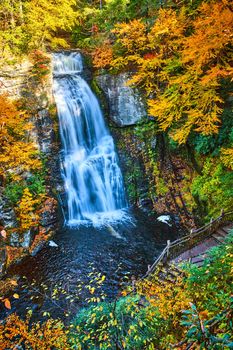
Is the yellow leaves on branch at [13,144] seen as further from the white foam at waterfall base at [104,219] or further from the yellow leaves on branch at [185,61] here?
the yellow leaves on branch at [185,61]

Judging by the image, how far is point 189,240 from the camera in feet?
32.4

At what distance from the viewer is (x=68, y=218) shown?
1467 cm

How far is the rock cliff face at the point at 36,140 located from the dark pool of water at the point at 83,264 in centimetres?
76

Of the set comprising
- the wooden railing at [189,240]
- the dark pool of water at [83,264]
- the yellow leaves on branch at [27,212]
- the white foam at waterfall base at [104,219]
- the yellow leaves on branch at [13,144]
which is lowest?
the dark pool of water at [83,264]

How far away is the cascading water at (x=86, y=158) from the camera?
15.2 meters

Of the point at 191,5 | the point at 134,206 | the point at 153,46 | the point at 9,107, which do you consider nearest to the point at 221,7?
the point at 191,5

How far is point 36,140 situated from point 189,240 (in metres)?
10.1

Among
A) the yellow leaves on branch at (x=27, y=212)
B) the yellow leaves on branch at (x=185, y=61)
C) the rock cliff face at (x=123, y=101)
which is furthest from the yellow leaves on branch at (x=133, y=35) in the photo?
the yellow leaves on branch at (x=27, y=212)

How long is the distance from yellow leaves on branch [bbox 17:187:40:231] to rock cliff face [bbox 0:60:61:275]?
→ 330 millimetres

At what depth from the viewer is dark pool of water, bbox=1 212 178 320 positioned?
9258mm

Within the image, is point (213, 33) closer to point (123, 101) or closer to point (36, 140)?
point (123, 101)

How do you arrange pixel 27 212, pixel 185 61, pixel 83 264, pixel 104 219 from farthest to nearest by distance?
pixel 104 219 → pixel 27 212 → pixel 83 264 → pixel 185 61

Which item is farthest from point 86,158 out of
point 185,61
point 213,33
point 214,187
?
point 213,33

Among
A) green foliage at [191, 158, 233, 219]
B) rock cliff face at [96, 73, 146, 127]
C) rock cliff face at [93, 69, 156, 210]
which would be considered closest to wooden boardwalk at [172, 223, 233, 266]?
green foliage at [191, 158, 233, 219]
